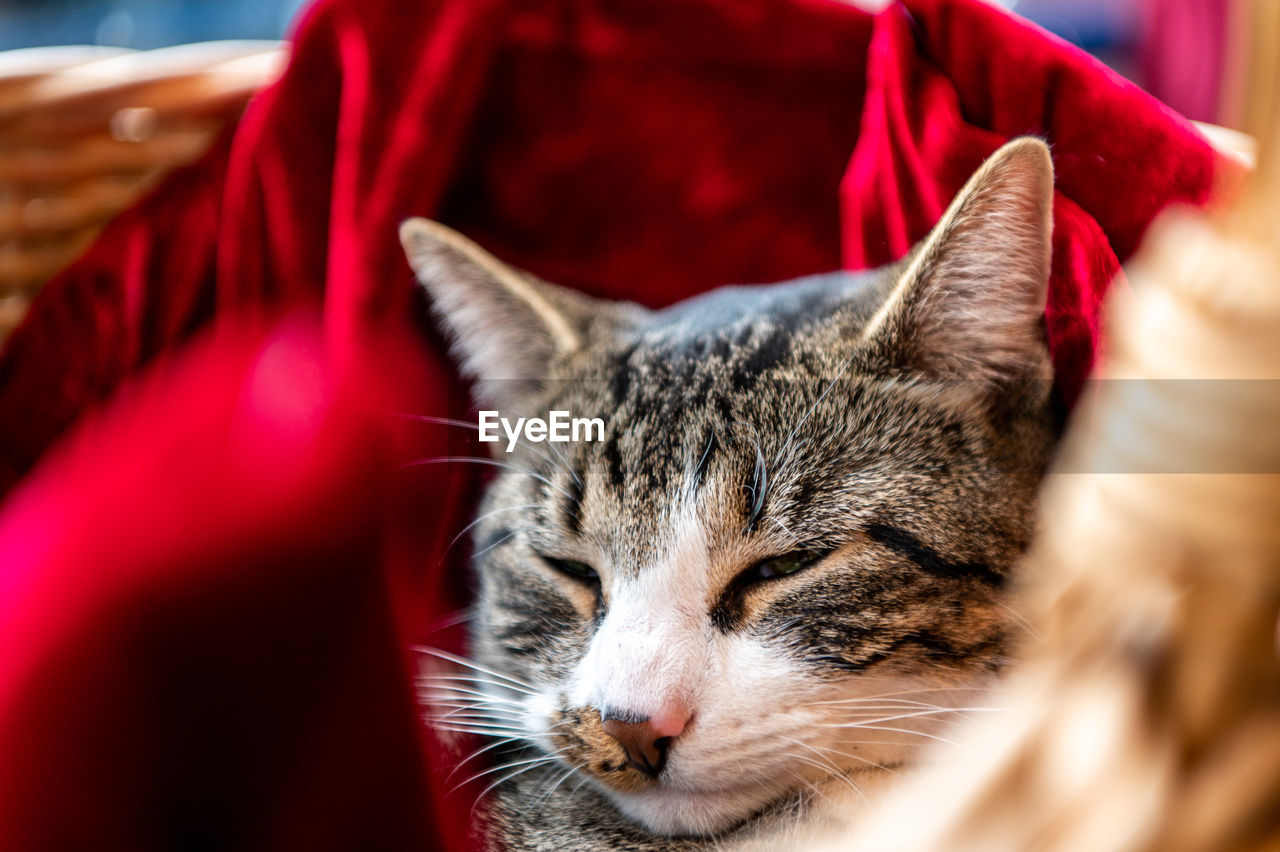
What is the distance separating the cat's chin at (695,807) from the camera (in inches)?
19.5

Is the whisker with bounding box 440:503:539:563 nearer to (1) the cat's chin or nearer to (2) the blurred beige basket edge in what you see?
(1) the cat's chin

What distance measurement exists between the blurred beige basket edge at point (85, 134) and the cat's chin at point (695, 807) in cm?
69

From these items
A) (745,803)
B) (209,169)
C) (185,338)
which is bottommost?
(745,803)

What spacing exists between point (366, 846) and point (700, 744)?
156mm

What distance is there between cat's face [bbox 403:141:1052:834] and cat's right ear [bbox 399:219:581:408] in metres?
0.09

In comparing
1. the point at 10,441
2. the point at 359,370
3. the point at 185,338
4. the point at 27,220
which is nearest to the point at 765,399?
the point at 359,370

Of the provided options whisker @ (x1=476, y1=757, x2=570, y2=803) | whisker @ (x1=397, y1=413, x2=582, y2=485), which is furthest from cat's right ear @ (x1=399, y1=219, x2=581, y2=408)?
whisker @ (x1=476, y1=757, x2=570, y2=803)

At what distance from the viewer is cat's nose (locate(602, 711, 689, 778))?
0.47 meters

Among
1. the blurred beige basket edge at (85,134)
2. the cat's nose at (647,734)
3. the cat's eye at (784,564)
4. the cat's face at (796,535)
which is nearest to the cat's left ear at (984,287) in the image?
the cat's face at (796,535)

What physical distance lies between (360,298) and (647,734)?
388 mm

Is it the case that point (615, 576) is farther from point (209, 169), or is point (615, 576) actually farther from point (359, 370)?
point (209, 169)

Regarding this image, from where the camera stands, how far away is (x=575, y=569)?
1.96 feet

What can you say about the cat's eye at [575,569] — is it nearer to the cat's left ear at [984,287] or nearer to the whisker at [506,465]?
the whisker at [506,465]

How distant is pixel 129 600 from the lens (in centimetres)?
41
